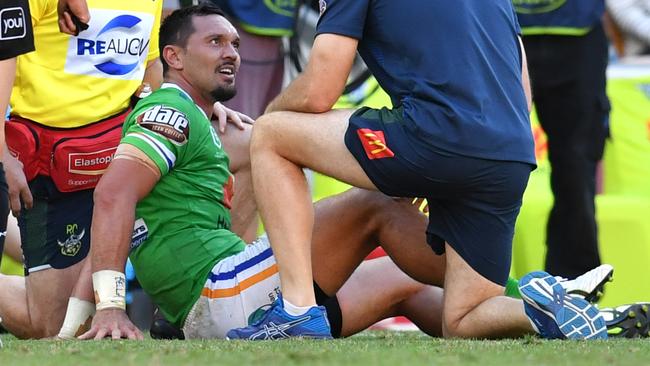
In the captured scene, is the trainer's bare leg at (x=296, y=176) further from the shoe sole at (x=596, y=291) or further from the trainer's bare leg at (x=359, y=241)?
the shoe sole at (x=596, y=291)

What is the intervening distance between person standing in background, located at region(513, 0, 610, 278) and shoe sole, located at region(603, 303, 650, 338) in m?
2.46

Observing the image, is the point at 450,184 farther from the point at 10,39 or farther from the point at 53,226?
the point at 53,226

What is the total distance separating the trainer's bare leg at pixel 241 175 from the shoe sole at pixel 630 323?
72.5 inches

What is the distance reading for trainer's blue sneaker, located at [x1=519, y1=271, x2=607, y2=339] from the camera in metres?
4.32

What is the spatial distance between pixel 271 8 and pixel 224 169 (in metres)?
2.02

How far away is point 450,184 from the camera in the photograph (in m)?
4.52

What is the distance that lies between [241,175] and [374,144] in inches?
59.5

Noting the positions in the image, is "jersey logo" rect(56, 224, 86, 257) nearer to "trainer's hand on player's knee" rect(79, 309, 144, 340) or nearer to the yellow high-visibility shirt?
the yellow high-visibility shirt

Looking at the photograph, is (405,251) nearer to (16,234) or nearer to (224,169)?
(224,169)

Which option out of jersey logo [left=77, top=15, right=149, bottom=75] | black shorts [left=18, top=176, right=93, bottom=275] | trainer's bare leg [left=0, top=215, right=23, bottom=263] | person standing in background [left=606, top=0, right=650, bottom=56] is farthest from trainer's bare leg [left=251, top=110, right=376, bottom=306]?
person standing in background [left=606, top=0, right=650, bottom=56]

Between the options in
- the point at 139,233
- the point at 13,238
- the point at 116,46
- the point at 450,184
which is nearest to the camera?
the point at 450,184

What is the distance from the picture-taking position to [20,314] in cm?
575

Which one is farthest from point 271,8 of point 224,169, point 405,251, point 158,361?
point 158,361

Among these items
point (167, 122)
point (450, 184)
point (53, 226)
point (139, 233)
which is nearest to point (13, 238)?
point (53, 226)
